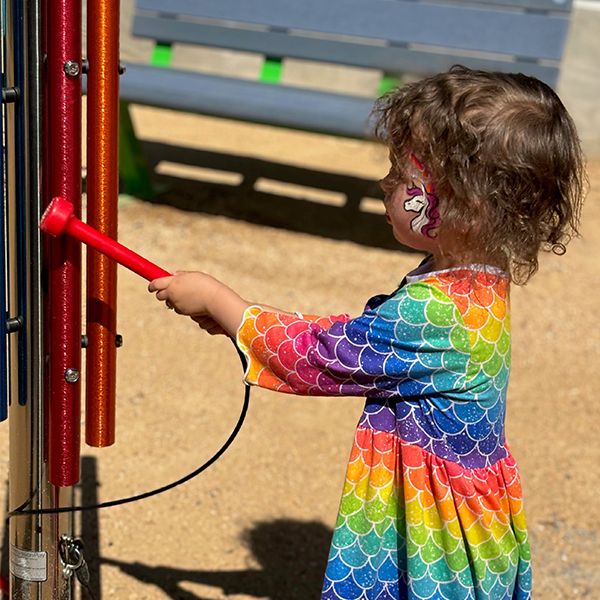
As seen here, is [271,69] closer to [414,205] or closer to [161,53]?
[161,53]

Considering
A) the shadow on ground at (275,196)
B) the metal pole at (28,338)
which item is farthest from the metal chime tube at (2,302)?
the shadow on ground at (275,196)

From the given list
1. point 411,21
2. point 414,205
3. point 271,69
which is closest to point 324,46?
point 271,69

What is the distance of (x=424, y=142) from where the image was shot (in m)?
1.92

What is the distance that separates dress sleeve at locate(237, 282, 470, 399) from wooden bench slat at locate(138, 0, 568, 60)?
3.87 meters

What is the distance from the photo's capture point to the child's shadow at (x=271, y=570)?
2.92 m

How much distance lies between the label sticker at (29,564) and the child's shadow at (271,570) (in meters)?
0.73

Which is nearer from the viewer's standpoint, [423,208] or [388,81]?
[423,208]

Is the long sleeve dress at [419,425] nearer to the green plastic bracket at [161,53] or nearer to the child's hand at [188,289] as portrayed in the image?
the child's hand at [188,289]

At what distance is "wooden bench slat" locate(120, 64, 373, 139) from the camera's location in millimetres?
5176

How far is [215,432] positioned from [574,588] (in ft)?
4.03

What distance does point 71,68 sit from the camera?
1.84 metres

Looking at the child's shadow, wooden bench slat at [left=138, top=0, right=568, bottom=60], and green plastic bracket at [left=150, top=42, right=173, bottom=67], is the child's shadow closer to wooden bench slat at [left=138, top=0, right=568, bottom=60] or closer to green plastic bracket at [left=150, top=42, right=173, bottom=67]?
wooden bench slat at [left=138, top=0, right=568, bottom=60]

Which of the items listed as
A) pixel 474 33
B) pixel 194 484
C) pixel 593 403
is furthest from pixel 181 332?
pixel 474 33

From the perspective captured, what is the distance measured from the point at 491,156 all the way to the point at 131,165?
413cm
